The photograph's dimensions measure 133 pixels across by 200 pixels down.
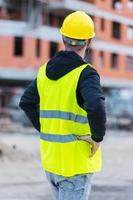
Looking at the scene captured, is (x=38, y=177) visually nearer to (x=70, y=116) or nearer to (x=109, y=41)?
(x=70, y=116)

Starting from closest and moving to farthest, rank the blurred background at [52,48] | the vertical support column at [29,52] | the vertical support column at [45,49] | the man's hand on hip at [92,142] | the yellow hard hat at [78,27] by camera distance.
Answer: the man's hand on hip at [92,142] < the yellow hard hat at [78,27] < the blurred background at [52,48] < the vertical support column at [29,52] < the vertical support column at [45,49]

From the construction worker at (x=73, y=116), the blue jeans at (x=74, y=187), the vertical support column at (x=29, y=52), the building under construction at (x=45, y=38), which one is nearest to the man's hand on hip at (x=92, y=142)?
the construction worker at (x=73, y=116)

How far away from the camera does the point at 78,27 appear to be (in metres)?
4.24

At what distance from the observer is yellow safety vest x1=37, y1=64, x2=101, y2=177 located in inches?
163

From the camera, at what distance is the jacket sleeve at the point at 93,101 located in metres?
3.99

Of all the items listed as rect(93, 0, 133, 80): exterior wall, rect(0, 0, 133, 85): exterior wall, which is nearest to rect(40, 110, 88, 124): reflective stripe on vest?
rect(0, 0, 133, 85): exterior wall

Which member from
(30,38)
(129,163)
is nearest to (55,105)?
(129,163)

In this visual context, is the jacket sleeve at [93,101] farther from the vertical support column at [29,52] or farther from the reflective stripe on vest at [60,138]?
the vertical support column at [29,52]

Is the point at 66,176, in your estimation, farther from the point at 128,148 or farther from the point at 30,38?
A: the point at 30,38

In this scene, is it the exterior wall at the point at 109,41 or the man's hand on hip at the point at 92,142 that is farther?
the exterior wall at the point at 109,41

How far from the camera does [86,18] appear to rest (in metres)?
4.28

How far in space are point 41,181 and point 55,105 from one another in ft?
24.2

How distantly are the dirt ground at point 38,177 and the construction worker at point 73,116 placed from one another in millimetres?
5274

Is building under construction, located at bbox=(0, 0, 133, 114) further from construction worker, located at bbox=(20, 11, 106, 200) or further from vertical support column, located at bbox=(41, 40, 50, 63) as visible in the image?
construction worker, located at bbox=(20, 11, 106, 200)
